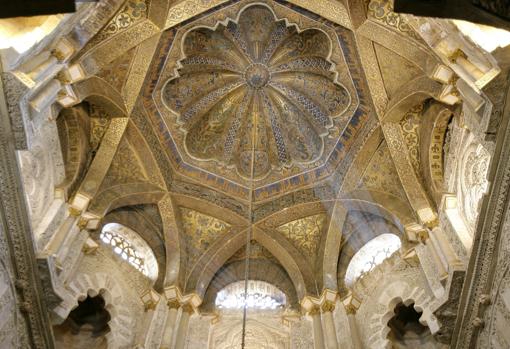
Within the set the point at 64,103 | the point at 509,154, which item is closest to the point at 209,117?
the point at 64,103

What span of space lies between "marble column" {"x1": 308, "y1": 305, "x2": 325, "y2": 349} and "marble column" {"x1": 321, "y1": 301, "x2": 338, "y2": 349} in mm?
A: 105

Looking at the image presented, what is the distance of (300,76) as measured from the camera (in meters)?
13.2

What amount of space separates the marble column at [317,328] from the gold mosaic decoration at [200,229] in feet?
9.47

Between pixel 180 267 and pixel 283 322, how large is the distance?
95.9 inches

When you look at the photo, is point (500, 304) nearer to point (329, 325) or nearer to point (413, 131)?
point (329, 325)

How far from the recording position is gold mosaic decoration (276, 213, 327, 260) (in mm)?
Result: 12086

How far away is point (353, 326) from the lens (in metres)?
9.87

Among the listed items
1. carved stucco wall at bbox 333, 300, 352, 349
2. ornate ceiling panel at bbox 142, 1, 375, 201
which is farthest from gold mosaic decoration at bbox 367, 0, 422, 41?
carved stucco wall at bbox 333, 300, 352, 349

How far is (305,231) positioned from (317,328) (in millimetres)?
2626

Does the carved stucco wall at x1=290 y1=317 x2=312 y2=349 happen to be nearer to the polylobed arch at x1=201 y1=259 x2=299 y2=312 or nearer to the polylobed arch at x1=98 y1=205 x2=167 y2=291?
the polylobed arch at x1=201 y1=259 x2=299 y2=312

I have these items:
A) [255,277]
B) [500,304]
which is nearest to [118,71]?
[255,277]

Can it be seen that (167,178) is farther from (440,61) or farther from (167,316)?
(440,61)

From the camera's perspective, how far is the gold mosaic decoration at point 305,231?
1209 cm

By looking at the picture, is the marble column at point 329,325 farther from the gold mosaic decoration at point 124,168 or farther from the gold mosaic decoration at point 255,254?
the gold mosaic decoration at point 124,168
